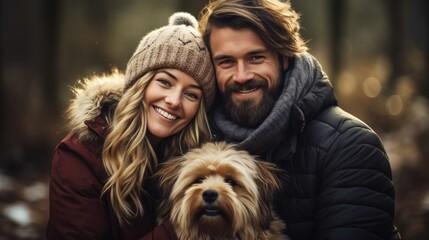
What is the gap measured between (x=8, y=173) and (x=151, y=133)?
20.5ft

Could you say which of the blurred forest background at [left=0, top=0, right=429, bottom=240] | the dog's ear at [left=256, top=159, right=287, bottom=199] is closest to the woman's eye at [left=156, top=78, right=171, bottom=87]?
the dog's ear at [left=256, top=159, right=287, bottom=199]

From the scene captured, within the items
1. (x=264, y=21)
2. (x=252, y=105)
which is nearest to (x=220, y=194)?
(x=252, y=105)

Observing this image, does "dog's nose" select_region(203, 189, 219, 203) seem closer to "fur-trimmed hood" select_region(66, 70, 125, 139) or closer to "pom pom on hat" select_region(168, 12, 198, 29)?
"fur-trimmed hood" select_region(66, 70, 125, 139)

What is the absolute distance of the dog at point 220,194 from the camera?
3471 mm

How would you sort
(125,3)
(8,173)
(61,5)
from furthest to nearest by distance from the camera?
(125,3) < (61,5) < (8,173)

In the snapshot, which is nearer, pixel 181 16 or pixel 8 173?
pixel 181 16

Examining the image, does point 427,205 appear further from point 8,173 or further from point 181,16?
point 8,173

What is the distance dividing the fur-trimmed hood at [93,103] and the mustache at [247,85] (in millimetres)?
755

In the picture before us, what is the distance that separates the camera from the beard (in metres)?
3.97

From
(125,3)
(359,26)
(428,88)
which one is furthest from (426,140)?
(125,3)

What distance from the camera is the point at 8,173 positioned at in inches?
376

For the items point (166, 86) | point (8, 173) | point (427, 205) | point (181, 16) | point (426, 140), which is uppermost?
point (181, 16)

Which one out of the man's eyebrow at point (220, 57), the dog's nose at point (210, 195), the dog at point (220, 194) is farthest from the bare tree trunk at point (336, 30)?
the dog's nose at point (210, 195)

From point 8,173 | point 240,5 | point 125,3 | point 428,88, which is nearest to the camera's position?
point 240,5
